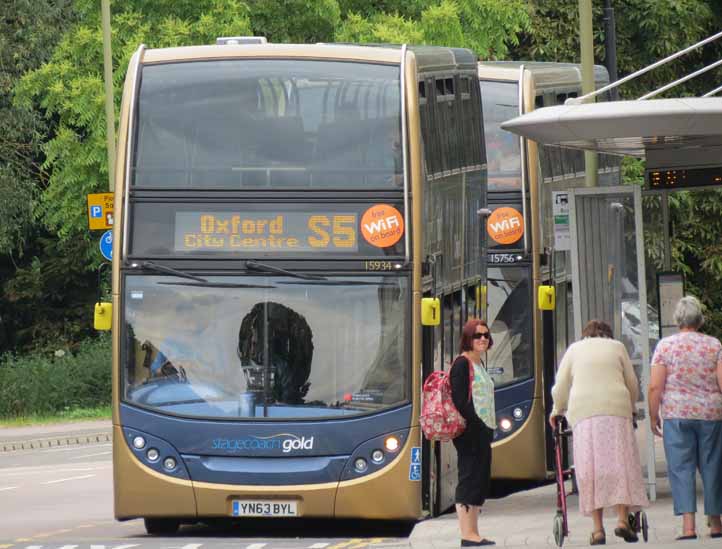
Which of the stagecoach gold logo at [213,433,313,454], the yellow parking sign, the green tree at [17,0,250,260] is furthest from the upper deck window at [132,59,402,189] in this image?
the green tree at [17,0,250,260]

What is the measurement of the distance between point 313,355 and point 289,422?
1.94 ft

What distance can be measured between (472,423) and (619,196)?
3.84 m

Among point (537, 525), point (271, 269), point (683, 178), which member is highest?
point (683, 178)

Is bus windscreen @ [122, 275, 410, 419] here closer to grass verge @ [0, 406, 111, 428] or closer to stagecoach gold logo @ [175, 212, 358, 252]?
stagecoach gold logo @ [175, 212, 358, 252]

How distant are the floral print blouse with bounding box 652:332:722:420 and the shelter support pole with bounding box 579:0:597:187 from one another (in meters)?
8.24

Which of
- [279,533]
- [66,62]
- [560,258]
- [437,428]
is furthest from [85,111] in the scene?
[437,428]

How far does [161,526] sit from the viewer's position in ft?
57.8

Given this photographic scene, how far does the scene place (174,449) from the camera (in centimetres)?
1636

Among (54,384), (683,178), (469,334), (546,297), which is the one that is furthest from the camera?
(54,384)

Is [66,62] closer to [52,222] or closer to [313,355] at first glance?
[52,222]

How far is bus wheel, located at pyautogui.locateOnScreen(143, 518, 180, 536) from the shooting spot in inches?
687

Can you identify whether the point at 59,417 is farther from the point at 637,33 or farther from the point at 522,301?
the point at 522,301

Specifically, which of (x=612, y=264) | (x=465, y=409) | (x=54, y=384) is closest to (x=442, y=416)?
(x=465, y=409)

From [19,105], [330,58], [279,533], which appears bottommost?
[279,533]
